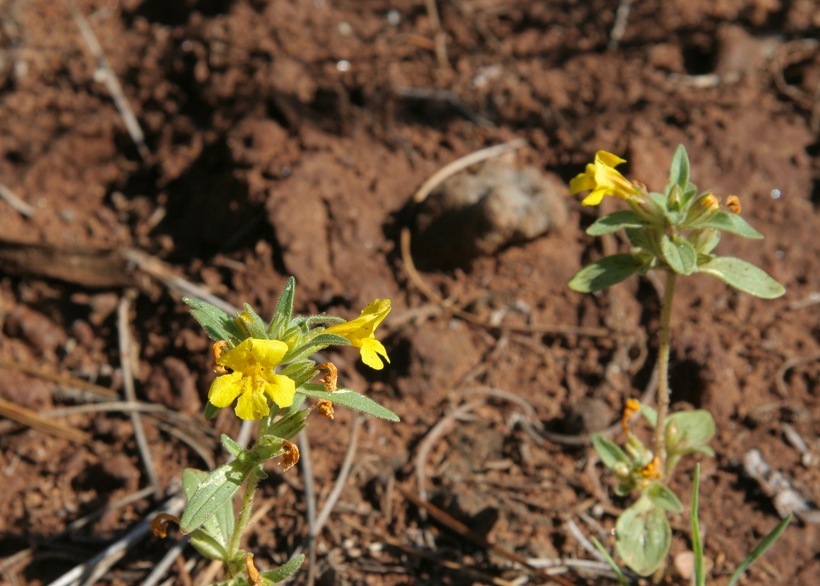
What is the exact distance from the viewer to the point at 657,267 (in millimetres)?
2715

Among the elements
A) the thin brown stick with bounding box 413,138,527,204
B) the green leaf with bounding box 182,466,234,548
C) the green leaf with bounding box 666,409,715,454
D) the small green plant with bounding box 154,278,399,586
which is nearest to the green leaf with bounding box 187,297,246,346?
the small green plant with bounding box 154,278,399,586

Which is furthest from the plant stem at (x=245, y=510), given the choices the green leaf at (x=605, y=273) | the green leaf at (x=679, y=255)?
the green leaf at (x=679, y=255)

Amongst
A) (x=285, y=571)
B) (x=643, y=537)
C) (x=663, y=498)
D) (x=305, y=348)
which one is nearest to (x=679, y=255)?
(x=663, y=498)

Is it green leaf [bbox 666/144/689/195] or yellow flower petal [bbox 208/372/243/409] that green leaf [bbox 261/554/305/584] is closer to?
yellow flower petal [bbox 208/372/243/409]

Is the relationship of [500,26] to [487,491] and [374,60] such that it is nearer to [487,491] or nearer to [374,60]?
[374,60]

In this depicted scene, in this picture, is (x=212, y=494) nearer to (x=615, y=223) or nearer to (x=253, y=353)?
(x=253, y=353)

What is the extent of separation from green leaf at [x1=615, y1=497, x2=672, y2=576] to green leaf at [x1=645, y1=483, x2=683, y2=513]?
0.08 ft

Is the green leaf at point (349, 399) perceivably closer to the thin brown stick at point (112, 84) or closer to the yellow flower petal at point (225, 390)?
the yellow flower petal at point (225, 390)

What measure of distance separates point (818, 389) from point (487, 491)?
1.41 meters

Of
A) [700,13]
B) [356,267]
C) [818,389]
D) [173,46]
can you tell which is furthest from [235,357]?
[700,13]

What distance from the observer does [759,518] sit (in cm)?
323

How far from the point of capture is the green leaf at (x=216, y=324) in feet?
7.64

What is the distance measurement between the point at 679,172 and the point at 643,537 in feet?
3.96

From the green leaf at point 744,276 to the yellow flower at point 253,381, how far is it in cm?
137
